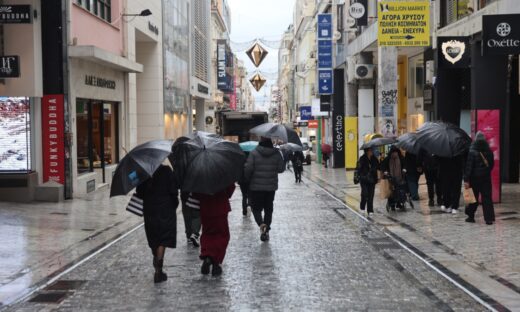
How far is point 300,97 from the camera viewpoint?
266 ft

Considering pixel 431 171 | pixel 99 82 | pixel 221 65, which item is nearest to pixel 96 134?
pixel 99 82

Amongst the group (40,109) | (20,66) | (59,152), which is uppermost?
(20,66)

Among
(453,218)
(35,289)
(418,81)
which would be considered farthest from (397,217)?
(418,81)

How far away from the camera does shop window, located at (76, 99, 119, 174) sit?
20688mm

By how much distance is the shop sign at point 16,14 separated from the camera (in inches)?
615

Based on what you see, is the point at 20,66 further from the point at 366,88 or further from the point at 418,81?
the point at 366,88

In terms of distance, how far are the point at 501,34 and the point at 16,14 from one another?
1097 cm

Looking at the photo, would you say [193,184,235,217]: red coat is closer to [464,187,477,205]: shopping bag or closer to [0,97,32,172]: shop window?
[464,187,477,205]: shopping bag

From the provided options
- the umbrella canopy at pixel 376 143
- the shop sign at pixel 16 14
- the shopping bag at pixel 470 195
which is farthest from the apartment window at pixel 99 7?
the shopping bag at pixel 470 195

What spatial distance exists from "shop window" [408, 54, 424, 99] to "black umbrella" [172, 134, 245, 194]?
20.7 metres

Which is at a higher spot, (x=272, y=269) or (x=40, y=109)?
(x=40, y=109)

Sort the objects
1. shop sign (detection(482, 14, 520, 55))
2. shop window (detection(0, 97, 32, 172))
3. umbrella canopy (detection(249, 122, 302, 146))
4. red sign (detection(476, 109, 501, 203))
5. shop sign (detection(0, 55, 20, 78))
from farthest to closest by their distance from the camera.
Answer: shop window (detection(0, 97, 32, 172))
shop sign (detection(0, 55, 20, 78))
red sign (detection(476, 109, 501, 203))
shop sign (detection(482, 14, 520, 55))
umbrella canopy (detection(249, 122, 302, 146))

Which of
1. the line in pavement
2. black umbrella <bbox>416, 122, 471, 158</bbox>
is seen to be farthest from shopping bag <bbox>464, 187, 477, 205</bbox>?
the line in pavement

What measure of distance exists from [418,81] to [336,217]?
1549 centimetres
